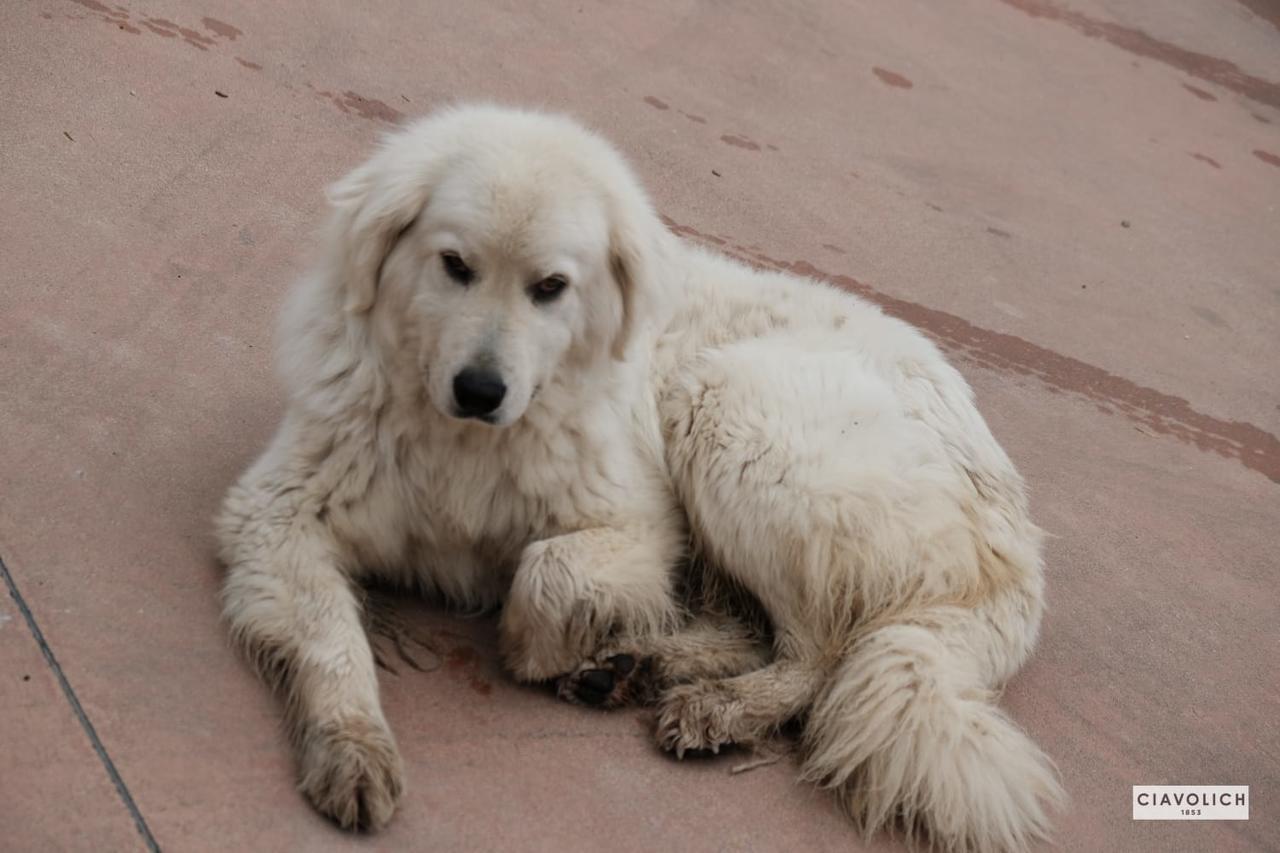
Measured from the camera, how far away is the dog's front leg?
414cm

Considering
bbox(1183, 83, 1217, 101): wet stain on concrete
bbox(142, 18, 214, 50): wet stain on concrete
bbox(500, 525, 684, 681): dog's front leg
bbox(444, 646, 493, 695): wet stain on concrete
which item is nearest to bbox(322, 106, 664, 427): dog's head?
bbox(500, 525, 684, 681): dog's front leg

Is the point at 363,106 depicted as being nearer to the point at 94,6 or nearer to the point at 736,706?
the point at 94,6

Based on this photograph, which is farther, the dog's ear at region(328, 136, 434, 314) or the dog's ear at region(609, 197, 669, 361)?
the dog's ear at region(609, 197, 669, 361)

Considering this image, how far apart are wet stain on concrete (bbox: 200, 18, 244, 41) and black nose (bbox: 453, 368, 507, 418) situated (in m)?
3.91

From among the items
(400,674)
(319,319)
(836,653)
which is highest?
(319,319)

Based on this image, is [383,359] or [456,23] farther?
[456,23]

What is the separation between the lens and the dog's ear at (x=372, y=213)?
3961 mm

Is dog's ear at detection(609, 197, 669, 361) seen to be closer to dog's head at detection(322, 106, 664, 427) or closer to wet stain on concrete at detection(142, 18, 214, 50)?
dog's head at detection(322, 106, 664, 427)

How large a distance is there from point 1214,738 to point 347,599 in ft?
9.56

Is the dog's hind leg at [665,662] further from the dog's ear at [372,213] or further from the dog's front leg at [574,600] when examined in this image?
the dog's ear at [372,213]

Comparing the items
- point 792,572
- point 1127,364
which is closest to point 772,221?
point 1127,364

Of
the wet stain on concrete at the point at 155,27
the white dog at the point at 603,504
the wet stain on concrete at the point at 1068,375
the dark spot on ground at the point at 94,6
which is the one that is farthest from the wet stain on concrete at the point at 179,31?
the white dog at the point at 603,504

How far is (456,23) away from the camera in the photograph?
7789 millimetres

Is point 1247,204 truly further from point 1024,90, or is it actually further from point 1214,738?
point 1214,738
